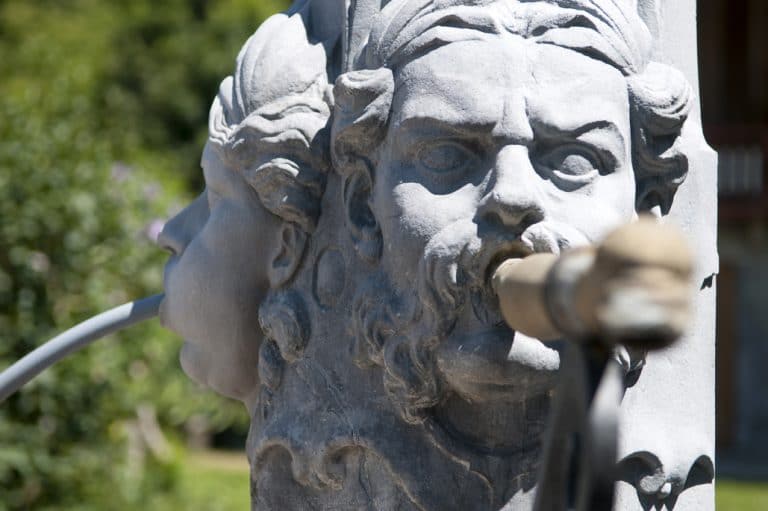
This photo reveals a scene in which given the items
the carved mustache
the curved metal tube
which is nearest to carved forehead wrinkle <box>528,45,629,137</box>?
the carved mustache

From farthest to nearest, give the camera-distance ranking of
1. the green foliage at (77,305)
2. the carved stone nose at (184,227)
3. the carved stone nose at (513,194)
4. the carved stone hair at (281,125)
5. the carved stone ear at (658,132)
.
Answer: the green foliage at (77,305), the carved stone nose at (184,227), the carved stone hair at (281,125), the carved stone ear at (658,132), the carved stone nose at (513,194)

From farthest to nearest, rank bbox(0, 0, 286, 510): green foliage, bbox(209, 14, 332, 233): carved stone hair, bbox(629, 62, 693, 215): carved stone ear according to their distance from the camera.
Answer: bbox(0, 0, 286, 510): green foliage, bbox(209, 14, 332, 233): carved stone hair, bbox(629, 62, 693, 215): carved stone ear

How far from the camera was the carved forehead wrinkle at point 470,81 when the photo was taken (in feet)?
4.78

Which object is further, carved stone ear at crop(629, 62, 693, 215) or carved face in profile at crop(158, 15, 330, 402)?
carved face in profile at crop(158, 15, 330, 402)

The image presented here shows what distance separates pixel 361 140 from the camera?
5.11ft

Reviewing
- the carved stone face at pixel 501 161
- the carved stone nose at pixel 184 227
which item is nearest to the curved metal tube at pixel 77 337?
the carved stone nose at pixel 184 227

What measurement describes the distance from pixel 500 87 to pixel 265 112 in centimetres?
32

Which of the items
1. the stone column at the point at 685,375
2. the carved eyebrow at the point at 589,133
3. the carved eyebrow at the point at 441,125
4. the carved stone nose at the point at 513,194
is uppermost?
the carved eyebrow at the point at 441,125

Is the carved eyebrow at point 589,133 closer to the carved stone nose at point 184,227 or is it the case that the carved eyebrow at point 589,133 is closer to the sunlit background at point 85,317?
the carved stone nose at point 184,227

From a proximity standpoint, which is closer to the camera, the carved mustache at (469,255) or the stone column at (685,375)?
the carved mustache at (469,255)

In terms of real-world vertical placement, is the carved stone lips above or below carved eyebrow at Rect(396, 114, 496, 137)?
below

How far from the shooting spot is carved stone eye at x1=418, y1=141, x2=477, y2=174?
1.48 meters

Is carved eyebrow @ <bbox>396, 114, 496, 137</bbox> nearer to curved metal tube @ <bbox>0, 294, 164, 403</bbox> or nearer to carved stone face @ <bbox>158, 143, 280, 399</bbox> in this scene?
carved stone face @ <bbox>158, 143, 280, 399</bbox>

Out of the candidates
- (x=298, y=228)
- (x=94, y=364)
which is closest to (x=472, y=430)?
(x=298, y=228)
